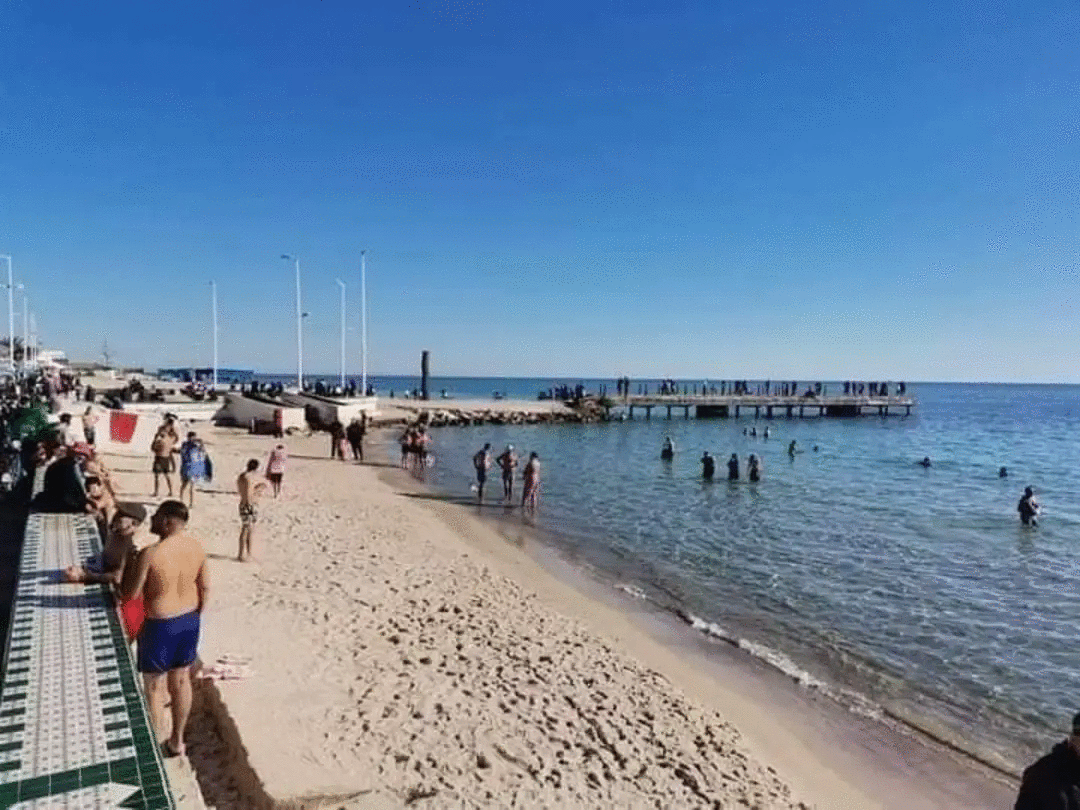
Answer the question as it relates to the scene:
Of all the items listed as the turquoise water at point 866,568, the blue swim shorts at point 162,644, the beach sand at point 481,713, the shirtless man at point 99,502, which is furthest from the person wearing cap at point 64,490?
the turquoise water at point 866,568

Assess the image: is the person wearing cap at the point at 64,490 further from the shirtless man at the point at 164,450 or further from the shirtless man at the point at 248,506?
the shirtless man at the point at 164,450

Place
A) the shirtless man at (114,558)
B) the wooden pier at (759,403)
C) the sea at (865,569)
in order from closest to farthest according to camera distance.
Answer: the shirtless man at (114,558) < the sea at (865,569) < the wooden pier at (759,403)

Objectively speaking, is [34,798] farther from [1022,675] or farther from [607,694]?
[1022,675]

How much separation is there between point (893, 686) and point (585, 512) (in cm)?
1205

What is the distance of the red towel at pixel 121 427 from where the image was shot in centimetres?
2055

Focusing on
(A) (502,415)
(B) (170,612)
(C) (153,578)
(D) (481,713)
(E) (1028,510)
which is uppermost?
(C) (153,578)

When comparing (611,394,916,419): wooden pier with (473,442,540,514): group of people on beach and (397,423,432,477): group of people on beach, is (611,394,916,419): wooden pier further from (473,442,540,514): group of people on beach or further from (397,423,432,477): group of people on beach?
(473,442,540,514): group of people on beach

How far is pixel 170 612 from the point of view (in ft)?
15.7

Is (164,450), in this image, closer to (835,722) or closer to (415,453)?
(835,722)

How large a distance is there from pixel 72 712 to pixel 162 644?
0.92 metres

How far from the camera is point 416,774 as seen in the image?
17.7ft

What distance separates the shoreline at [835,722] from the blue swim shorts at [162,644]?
5298 millimetres

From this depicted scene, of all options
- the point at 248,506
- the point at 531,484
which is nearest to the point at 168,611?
the point at 248,506

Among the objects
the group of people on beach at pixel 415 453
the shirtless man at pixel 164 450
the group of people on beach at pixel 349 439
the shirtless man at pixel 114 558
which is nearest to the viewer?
the shirtless man at pixel 114 558
